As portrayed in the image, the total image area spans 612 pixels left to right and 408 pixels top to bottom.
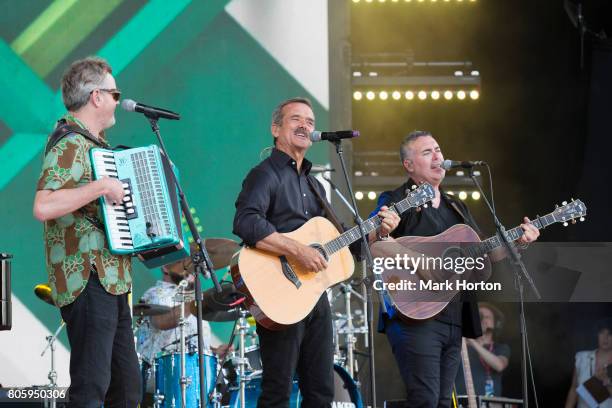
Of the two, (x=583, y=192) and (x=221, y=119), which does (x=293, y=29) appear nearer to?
(x=221, y=119)

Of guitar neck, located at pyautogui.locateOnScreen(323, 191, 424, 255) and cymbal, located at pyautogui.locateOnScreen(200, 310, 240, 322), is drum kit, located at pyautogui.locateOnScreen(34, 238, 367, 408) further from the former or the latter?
guitar neck, located at pyautogui.locateOnScreen(323, 191, 424, 255)

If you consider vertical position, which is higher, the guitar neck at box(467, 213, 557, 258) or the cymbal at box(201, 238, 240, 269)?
the cymbal at box(201, 238, 240, 269)

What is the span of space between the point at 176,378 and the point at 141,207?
9.97 ft

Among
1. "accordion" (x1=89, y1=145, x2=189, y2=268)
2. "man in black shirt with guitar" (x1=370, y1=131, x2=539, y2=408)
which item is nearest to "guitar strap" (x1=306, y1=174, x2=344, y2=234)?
"man in black shirt with guitar" (x1=370, y1=131, x2=539, y2=408)

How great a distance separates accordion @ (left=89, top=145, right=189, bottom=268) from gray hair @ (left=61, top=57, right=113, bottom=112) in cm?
31

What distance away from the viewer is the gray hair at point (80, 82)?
4289 millimetres

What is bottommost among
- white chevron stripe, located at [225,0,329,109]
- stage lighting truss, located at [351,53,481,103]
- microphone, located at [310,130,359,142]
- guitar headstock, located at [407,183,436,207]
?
guitar headstock, located at [407,183,436,207]

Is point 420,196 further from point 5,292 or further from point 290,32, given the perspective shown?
point 290,32

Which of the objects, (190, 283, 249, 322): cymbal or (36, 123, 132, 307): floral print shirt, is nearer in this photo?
(36, 123, 132, 307): floral print shirt

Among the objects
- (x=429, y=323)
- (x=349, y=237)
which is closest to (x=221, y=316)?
(x=349, y=237)

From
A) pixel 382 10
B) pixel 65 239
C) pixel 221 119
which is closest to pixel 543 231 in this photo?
pixel 382 10

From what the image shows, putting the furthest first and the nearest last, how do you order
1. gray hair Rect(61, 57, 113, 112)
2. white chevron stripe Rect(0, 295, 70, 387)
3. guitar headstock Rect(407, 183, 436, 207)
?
white chevron stripe Rect(0, 295, 70, 387), guitar headstock Rect(407, 183, 436, 207), gray hair Rect(61, 57, 113, 112)

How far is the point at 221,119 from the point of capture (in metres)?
8.27

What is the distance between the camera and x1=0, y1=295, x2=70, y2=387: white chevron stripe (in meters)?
7.74
